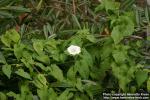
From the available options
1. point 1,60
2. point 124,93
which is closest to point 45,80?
point 1,60

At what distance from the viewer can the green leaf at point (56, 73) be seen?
94.4 inches

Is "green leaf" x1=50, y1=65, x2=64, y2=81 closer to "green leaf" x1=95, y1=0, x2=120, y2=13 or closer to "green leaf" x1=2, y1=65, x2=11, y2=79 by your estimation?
"green leaf" x1=2, y1=65, x2=11, y2=79

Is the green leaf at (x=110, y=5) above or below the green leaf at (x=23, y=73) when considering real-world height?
above

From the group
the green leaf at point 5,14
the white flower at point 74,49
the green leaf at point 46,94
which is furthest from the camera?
the green leaf at point 5,14

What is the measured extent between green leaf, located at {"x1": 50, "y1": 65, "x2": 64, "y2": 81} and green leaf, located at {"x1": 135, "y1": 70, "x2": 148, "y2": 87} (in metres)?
0.44

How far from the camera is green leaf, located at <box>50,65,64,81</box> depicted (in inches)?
94.4

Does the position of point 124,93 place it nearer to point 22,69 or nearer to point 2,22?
point 22,69

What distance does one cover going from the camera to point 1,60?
96.4 inches

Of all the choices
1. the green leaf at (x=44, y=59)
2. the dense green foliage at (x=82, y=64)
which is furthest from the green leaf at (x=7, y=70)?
the green leaf at (x=44, y=59)

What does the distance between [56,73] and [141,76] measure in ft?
1.65

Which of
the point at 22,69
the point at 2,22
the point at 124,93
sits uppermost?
the point at 2,22

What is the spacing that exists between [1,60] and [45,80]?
1.01 ft

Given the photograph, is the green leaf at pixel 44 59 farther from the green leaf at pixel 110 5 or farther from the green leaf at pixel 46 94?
the green leaf at pixel 110 5

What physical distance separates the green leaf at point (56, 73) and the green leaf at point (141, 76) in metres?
0.44
